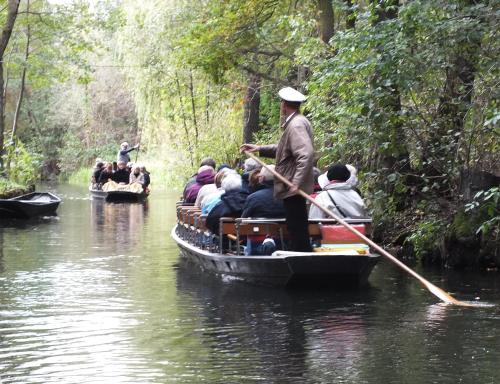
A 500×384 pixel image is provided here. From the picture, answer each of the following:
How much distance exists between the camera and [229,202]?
1104cm

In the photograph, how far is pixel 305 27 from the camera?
17.2 metres

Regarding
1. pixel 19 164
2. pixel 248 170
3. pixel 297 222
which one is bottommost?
pixel 297 222

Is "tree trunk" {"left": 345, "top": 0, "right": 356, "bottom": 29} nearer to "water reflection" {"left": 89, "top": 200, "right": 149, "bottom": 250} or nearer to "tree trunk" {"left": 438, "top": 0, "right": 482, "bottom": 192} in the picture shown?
"tree trunk" {"left": 438, "top": 0, "right": 482, "bottom": 192}

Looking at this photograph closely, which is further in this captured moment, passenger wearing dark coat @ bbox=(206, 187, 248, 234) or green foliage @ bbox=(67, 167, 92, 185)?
green foliage @ bbox=(67, 167, 92, 185)

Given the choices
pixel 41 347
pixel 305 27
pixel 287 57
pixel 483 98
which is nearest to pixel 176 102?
pixel 287 57

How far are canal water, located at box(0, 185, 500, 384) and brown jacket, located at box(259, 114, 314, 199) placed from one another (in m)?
1.09

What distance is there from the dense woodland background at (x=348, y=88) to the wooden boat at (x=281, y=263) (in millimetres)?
1442

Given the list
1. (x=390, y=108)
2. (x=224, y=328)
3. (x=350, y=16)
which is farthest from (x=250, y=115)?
(x=224, y=328)

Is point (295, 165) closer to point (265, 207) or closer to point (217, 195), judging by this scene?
point (265, 207)

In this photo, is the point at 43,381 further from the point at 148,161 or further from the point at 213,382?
the point at 148,161

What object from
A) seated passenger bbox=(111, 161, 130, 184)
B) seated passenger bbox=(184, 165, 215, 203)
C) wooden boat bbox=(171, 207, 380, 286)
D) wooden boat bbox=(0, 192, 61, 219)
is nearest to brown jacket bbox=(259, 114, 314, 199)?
wooden boat bbox=(171, 207, 380, 286)

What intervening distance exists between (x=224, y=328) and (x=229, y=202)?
2980 millimetres

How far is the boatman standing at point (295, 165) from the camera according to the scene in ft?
32.0

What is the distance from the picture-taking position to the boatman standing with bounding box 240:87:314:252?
975cm
